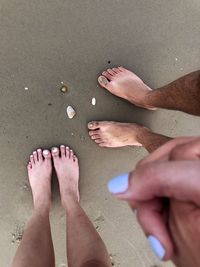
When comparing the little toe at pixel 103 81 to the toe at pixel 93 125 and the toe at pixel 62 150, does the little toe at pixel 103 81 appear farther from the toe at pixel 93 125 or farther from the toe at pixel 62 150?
the toe at pixel 62 150

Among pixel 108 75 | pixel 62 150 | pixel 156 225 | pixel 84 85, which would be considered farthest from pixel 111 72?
pixel 156 225

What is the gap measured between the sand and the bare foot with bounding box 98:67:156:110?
0.04 m

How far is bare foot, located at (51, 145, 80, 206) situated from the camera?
72.2 inches

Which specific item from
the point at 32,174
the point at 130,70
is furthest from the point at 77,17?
the point at 32,174

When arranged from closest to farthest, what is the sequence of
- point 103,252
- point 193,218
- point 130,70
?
point 193,218, point 103,252, point 130,70

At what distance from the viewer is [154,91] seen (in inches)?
70.1

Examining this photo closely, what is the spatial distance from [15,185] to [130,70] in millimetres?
743

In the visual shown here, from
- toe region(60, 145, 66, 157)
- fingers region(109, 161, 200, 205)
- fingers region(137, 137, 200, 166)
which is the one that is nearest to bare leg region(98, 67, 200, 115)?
toe region(60, 145, 66, 157)

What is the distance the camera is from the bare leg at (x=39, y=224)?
1.55 m

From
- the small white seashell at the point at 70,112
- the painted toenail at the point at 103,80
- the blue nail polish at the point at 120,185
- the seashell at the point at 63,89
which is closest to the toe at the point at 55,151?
the small white seashell at the point at 70,112

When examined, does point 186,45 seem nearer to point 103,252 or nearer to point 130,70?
point 130,70

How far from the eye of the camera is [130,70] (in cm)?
198

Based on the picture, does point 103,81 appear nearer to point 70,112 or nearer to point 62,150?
point 70,112

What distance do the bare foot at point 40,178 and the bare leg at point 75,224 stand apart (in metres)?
0.05
